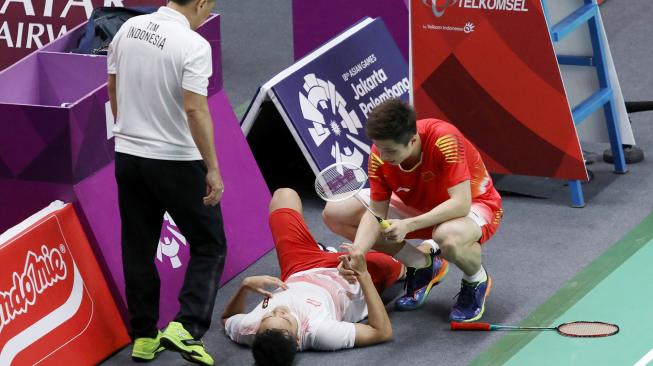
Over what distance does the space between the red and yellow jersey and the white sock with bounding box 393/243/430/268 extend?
0.70 ft

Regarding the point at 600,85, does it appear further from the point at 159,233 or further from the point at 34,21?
the point at 34,21

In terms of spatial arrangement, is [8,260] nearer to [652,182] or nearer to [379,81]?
[379,81]

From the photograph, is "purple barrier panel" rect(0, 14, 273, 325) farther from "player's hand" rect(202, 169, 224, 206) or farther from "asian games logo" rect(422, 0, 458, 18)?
"asian games logo" rect(422, 0, 458, 18)

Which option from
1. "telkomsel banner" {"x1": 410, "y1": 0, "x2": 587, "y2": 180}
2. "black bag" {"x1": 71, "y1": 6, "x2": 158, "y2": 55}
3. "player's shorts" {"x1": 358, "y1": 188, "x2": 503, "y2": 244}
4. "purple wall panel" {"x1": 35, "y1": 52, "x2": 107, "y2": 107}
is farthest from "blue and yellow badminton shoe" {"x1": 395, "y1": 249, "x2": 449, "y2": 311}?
"black bag" {"x1": 71, "y1": 6, "x2": 158, "y2": 55}

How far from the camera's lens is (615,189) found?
804cm

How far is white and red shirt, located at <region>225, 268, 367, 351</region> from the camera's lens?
6.13 meters

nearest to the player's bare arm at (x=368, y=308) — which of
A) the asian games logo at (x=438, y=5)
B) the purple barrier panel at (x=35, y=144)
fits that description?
the purple barrier panel at (x=35, y=144)

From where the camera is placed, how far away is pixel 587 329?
6176 mm

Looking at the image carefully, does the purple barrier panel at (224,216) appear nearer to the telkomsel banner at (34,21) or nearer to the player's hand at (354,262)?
the player's hand at (354,262)

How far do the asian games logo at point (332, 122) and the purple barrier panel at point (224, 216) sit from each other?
550 millimetres

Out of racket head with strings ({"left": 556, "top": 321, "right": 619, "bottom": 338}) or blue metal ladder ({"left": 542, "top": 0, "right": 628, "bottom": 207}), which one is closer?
racket head with strings ({"left": 556, "top": 321, "right": 619, "bottom": 338})

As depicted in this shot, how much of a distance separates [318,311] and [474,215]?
940 millimetres

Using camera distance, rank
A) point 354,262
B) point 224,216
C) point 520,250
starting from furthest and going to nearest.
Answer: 1. point 520,250
2. point 224,216
3. point 354,262

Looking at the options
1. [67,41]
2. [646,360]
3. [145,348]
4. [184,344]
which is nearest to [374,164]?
[184,344]
